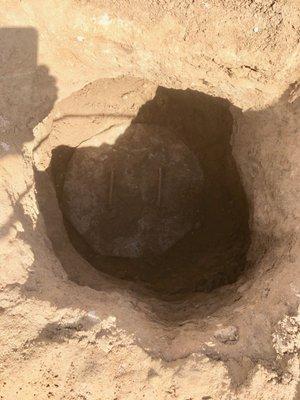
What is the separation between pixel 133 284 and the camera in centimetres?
366

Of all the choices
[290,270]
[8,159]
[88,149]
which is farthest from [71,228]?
[290,270]

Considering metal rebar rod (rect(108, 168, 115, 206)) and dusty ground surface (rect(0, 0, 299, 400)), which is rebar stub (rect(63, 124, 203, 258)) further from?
dusty ground surface (rect(0, 0, 299, 400))

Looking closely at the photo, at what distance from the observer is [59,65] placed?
3215 mm

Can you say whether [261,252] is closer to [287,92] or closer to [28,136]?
[287,92]

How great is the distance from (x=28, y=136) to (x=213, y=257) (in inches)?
80.9

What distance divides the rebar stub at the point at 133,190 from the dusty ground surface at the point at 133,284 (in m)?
0.72

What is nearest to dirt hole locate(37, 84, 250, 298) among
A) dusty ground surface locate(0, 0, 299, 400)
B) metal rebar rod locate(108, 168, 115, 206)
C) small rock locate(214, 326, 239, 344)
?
metal rebar rod locate(108, 168, 115, 206)

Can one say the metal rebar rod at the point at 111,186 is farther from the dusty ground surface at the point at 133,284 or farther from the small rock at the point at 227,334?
the small rock at the point at 227,334

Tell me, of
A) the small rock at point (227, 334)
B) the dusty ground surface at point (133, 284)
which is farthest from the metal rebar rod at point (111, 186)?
the small rock at point (227, 334)

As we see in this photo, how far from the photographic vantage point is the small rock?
259 cm

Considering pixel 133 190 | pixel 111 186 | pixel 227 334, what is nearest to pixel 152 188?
pixel 133 190

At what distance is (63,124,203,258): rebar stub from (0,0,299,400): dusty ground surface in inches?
28.4

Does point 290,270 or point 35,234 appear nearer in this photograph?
point 290,270

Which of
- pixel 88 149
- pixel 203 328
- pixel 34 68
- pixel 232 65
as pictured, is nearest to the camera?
pixel 203 328
